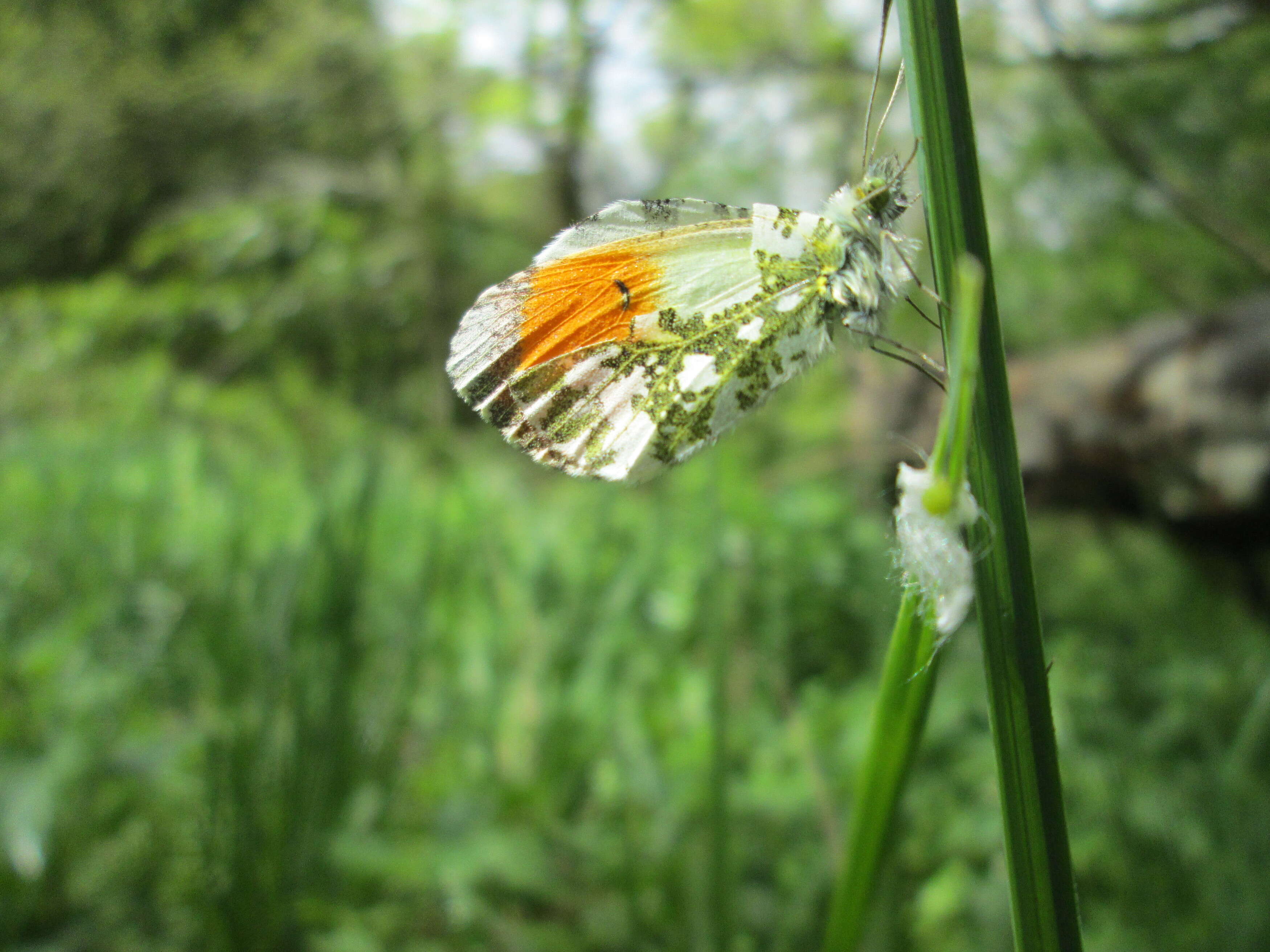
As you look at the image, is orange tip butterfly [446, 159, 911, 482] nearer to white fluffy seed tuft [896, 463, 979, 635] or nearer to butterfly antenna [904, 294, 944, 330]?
butterfly antenna [904, 294, 944, 330]

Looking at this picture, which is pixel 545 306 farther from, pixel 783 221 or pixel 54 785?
pixel 54 785

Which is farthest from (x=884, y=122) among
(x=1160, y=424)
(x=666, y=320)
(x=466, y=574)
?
(x=1160, y=424)

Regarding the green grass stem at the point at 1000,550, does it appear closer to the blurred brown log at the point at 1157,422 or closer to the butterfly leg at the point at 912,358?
the butterfly leg at the point at 912,358

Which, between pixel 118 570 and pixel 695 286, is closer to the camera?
pixel 695 286

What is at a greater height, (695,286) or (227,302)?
(227,302)

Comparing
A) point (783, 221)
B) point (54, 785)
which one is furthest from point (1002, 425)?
point (54, 785)

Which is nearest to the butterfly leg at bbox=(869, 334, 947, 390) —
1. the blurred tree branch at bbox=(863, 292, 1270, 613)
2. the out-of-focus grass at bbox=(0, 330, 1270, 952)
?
the out-of-focus grass at bbox=(0, 330, 1270, 952)

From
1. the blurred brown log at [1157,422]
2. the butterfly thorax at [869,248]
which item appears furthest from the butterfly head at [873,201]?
the blurred brown log at [1157,422]
